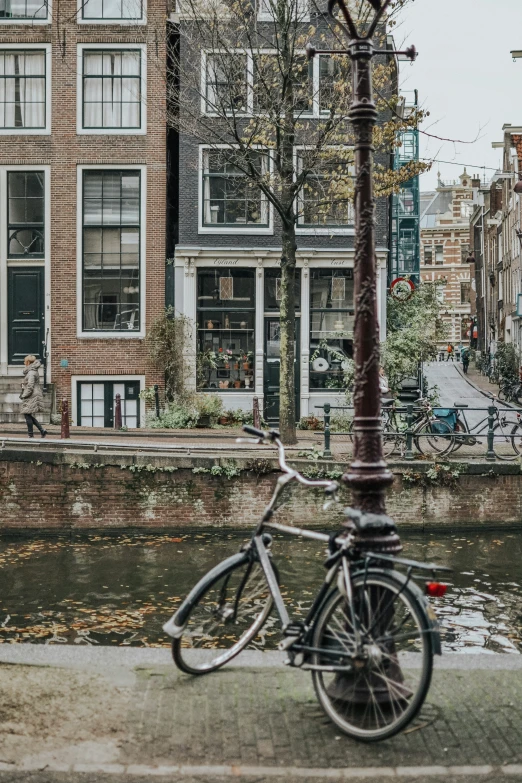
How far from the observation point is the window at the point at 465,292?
91125 millimetres

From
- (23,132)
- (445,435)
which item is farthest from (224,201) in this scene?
(445,435)

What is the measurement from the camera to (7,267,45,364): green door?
2486 centimetres

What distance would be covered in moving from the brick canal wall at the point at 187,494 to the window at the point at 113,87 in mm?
11489

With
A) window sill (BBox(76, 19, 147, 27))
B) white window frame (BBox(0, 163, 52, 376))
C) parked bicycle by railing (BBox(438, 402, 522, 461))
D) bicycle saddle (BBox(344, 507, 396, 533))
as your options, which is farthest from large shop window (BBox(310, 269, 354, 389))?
bicycle saddle (BBox(344, 507, 396, 533))

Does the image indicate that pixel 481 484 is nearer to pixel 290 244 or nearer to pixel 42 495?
pixel 290 244

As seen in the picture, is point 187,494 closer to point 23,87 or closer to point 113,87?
point 113,87

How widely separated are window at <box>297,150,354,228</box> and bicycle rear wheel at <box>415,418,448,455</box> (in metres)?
4.35

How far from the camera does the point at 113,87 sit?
24.6 metres

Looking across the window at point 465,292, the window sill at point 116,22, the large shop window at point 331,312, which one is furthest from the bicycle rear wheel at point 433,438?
the window at point 465,292

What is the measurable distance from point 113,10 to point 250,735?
22.9 metres

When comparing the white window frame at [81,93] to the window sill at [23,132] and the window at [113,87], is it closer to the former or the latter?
the window at [113,87]

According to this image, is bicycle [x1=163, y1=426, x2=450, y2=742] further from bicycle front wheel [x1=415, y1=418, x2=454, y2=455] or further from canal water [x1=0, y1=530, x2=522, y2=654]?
bicycle front wheel [x1=415, y1=418, x2=454, y2=455]

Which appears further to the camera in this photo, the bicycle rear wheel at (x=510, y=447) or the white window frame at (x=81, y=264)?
the white window frame at (x=81, y=264)

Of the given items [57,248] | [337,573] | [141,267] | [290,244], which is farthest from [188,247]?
[337,573]
